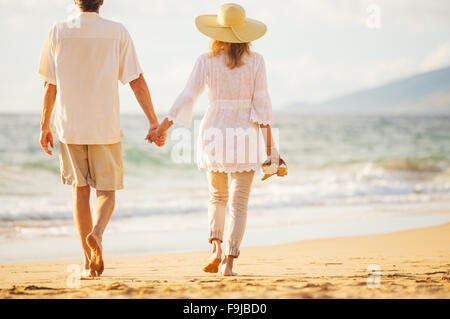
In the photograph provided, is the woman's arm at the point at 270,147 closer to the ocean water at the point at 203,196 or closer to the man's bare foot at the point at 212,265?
the man's bare foot at the point at 212,265

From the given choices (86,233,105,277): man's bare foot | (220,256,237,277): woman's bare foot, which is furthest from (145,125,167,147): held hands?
(220,256,237,277): woman's bare foot

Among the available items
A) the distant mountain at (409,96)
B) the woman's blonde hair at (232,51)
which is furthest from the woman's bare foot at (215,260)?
the distant mountain at (409,96)

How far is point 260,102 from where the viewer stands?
372 centimetres

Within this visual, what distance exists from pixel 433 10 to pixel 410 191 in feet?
47.4

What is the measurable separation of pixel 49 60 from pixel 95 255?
121cm

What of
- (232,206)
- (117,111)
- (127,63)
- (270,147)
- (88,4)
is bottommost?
(232,206)

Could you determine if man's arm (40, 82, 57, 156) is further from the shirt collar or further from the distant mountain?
the distant mountain

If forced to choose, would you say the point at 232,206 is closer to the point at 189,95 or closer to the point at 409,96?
the point at 189,95

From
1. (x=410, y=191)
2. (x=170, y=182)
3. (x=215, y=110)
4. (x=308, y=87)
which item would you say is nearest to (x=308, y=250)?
(x=215, y=110)

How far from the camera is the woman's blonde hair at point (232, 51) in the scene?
3.69 metres

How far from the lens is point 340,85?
38312 millimetres

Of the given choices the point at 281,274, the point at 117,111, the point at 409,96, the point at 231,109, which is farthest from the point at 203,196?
the point at 409,96

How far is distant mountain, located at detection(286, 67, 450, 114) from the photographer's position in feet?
144

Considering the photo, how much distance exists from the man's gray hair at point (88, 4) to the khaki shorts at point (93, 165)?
0.82 metres
